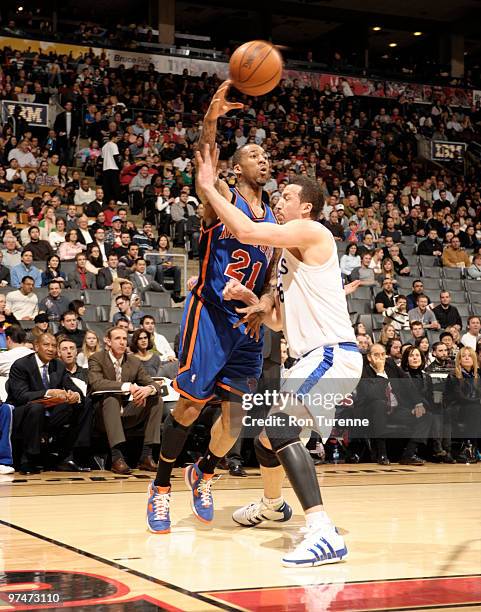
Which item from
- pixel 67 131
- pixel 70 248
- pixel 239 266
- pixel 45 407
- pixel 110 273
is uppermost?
pixel 67 131

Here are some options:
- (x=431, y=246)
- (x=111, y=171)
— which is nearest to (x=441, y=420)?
(x=431, y=246)

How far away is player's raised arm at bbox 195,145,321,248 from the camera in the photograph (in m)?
3.93

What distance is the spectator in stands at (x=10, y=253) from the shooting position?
1156cm

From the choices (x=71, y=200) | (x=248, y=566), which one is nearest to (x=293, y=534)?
(x=248, y=566)

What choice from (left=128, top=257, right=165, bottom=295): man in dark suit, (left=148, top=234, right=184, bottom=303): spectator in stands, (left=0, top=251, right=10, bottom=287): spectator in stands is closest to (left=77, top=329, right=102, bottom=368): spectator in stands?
(left=0, top=251, right=10, bottom=287): spectator in stands

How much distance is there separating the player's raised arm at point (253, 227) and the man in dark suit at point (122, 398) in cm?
407

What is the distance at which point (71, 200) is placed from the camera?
14938 mm

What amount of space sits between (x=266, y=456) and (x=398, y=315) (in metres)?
8.16

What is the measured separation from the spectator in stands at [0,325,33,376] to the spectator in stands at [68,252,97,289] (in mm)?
3021

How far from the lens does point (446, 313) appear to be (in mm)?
13438

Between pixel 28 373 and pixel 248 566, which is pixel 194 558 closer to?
pixel 248 566

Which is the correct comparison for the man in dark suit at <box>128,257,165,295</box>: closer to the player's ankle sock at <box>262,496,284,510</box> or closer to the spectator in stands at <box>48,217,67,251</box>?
the spectator in stands at <box>48,217,67,251</box>

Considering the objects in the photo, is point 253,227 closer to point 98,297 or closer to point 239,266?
point 239,266

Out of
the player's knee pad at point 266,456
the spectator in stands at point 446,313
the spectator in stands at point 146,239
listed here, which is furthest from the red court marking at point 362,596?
the spectator in stands at point 446,313
